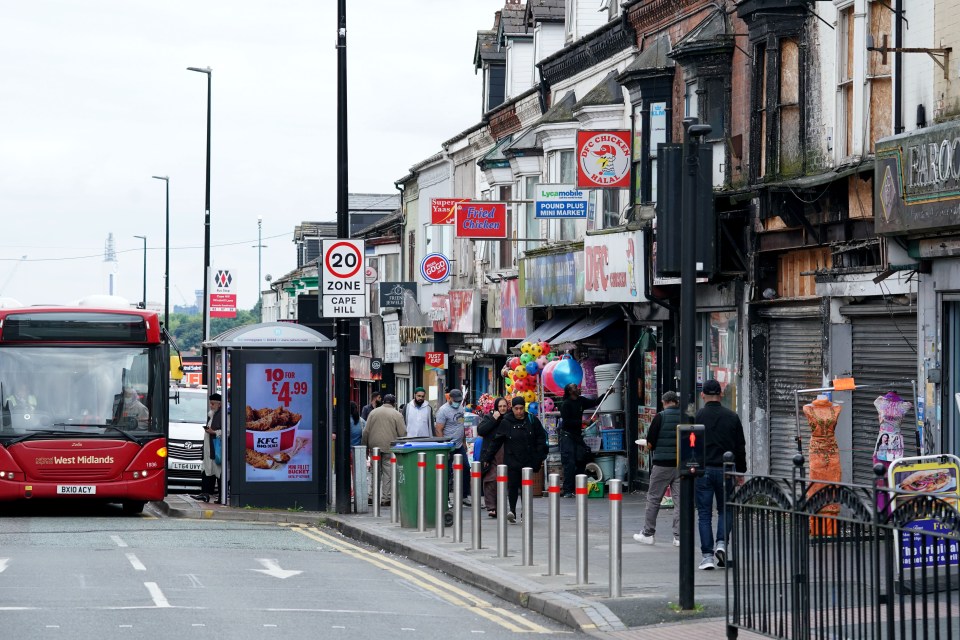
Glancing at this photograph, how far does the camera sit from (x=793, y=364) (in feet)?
66.3

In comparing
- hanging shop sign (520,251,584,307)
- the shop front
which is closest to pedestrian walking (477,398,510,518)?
the shop front

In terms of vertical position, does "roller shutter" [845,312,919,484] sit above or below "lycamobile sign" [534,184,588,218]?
below

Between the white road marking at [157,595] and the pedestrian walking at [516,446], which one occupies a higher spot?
the pedestrian walking at [516,446]

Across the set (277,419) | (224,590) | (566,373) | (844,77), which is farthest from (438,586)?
(566,373)

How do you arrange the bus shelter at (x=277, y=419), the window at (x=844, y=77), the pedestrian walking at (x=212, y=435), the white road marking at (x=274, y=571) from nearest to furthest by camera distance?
the white road marking at (x=274, y=571), the window at (x=844, y=77), the bus shelter at (x=277, y=419), the pedestrian walking at (x=212, y=435)

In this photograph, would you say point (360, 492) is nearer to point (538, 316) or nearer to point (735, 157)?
point (735, 157)

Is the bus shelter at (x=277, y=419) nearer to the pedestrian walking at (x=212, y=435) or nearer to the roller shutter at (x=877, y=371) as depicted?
the pedestrian walking at (x=212, y=435)

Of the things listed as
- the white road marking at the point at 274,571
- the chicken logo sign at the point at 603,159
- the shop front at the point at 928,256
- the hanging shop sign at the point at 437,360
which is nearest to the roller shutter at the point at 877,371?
the shop front at the point at 928,256

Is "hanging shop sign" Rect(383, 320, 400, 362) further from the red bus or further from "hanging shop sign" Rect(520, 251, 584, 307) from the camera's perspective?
the red bus

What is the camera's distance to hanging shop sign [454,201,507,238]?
1198 inches

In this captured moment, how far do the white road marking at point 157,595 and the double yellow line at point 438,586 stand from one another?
2.43 meters

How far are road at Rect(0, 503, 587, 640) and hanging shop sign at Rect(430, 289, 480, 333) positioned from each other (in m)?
18.9

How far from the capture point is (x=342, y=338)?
2133 cm

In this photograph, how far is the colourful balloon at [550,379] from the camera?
2582 cm
